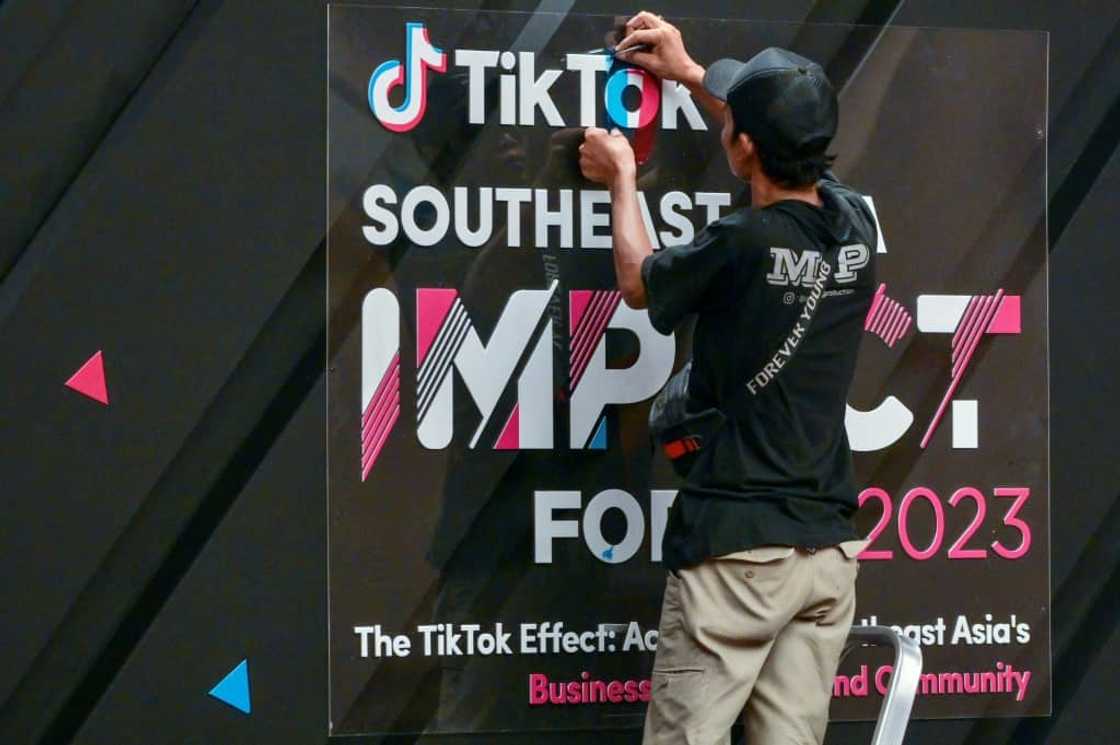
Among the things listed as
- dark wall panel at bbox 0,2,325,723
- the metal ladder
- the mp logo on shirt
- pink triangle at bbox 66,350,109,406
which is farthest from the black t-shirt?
pink triangle at bbox 66,350,109,406

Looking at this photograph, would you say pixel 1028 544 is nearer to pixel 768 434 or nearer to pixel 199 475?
pixel 768 434

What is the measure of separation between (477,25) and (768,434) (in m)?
0.90

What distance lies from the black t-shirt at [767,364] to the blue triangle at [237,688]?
0.76 meters

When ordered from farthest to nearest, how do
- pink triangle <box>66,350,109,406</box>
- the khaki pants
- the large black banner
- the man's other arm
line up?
1. the large black banner
2. pink triangle <box>66,350,109,406</box>
3. the man's other arm
4. the khaki pants

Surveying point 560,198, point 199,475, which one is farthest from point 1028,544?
point 199,475

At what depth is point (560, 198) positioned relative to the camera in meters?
2.81

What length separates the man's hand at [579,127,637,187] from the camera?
2.71m

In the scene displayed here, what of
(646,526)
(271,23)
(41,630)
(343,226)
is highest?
(271,23)

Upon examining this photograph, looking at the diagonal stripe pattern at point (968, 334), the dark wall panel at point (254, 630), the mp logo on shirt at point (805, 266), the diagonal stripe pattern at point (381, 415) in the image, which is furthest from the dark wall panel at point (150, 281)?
the diagonal stripe pattern at point (968, 334)

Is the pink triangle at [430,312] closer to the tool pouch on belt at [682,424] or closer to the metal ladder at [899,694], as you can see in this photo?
the tool pouch on belt at [682,424]

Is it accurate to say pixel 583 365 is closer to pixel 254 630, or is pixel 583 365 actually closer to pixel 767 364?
pixel 767 364

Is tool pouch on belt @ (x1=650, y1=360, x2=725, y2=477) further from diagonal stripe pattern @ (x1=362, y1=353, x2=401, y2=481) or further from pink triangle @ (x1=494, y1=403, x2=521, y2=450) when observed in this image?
diagonal stripe pattern @ (x1=362, y1=353, x2=401, y2=481)

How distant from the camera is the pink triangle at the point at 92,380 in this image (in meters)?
2.65

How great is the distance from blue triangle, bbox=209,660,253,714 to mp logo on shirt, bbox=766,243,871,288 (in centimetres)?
109
